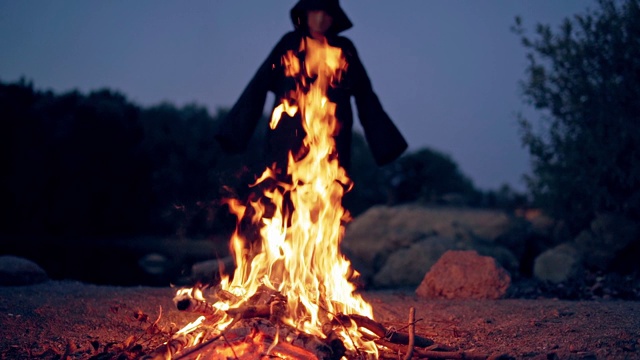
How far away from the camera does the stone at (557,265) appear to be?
9444mm

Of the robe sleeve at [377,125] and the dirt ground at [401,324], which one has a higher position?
the robe sleeve at [377,125]

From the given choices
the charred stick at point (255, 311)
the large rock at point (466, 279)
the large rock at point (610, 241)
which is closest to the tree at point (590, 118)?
the large rock at point (610, 241)

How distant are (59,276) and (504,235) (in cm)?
853

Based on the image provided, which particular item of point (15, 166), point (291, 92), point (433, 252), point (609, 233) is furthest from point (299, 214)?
point (15, 166)

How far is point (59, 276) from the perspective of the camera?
11.4 metres

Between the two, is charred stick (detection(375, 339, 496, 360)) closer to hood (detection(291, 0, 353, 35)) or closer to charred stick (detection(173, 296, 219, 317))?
charred stick (detection(173, 296, 219, 317))

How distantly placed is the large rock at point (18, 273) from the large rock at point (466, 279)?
4.47 meters

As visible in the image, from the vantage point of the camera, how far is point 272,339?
3666mm

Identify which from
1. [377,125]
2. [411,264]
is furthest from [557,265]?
[377,125]

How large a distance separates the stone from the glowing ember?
217 inches

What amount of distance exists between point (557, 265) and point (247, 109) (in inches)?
246

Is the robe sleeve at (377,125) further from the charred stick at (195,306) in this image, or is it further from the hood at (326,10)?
the charred stick at (195,306)

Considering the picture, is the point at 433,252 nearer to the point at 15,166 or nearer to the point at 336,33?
the point at 336,33

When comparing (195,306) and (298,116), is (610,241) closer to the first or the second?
(298,116)
